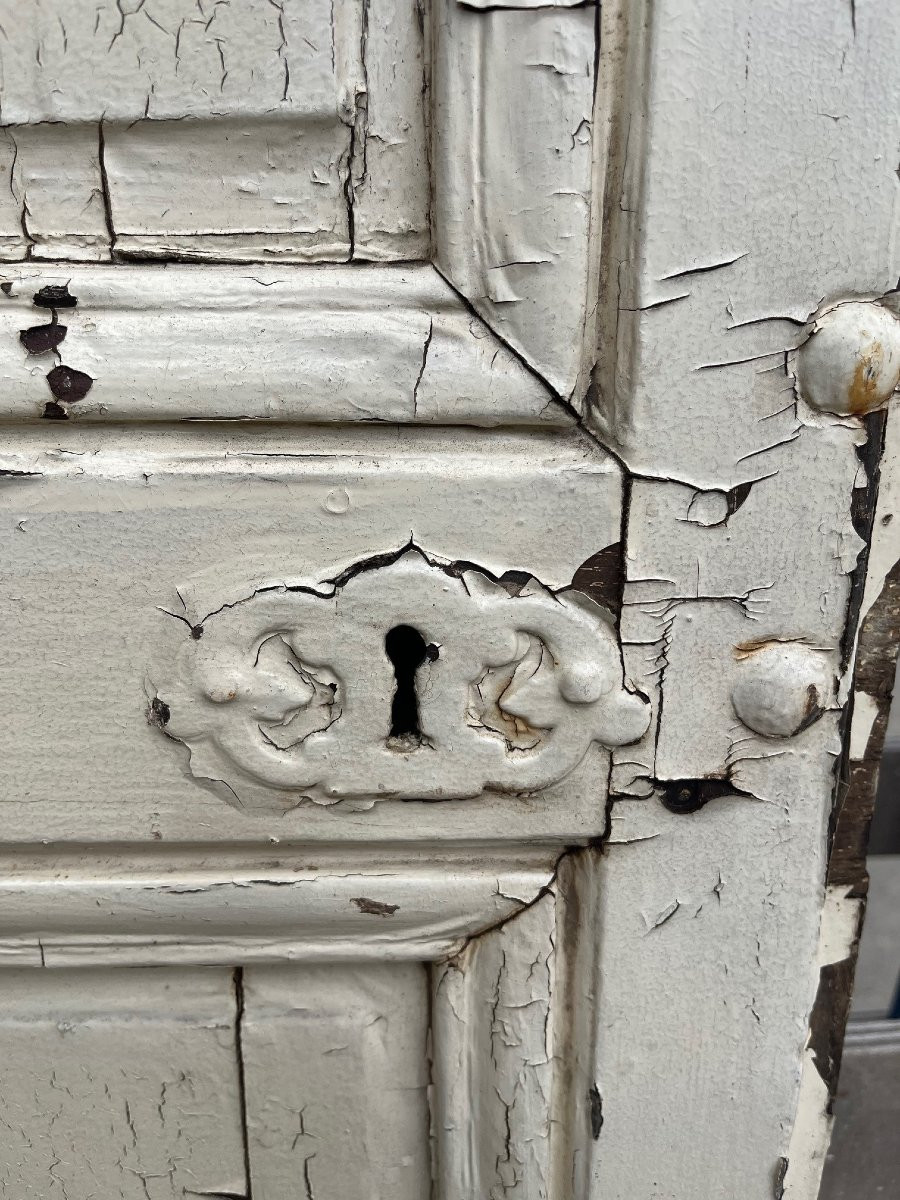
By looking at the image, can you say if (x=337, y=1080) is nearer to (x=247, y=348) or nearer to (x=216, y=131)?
(x=247, y=348)

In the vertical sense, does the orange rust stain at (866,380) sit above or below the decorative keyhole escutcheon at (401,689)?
above

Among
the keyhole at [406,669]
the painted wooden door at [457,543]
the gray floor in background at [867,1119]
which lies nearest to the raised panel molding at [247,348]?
the painted wooden door at [457,543]

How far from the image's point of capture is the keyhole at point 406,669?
1.80ft

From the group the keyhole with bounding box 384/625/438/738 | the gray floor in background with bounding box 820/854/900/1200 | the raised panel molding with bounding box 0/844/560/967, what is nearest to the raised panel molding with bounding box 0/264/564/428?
the keyhole with bounding box 384/625/438/738

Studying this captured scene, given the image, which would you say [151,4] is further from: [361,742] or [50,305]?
[361,742]

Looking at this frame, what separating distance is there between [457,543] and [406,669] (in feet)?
0.26

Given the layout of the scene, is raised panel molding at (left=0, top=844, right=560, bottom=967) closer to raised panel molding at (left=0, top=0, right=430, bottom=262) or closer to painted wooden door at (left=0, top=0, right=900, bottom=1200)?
painted wooden door at (left=0, top=0, right=900, bottom=1200)

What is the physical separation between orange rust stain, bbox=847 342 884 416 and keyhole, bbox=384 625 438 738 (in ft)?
0.86

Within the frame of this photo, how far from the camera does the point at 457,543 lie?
54 cm

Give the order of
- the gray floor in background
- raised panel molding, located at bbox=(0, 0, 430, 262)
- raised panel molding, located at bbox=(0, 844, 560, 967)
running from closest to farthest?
raised panel molding, located at bbox=(0, 0, 430, 262)
raised panel molding, located at bbox=(0, 844, 560, 967)
the gray floor in background

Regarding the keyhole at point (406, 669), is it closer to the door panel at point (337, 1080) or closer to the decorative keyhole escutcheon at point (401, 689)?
the decorative keyhole escutcheon at point (401, 689)

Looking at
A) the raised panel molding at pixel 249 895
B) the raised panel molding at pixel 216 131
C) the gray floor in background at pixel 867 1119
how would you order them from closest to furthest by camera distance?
1. the raised panel molding at pixel 216 131
2. the raised panel molding at pixel 249 895
3. the gray floor in background at pixel 867 1119

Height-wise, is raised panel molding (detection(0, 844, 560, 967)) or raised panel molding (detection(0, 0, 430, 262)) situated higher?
raised panel molding (detection(0, 0, 430, 262))

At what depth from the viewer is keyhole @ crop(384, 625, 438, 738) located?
0.55 m
